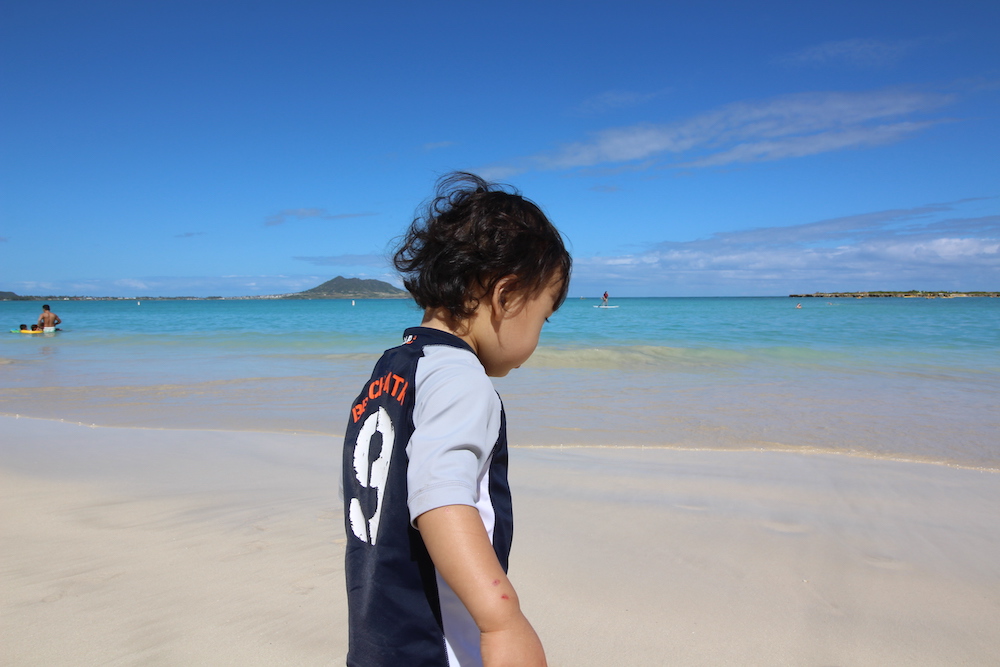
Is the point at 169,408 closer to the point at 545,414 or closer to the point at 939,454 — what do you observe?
the point at 545,414

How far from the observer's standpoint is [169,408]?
6941mm

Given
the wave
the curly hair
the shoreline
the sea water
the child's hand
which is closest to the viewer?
the child's hand

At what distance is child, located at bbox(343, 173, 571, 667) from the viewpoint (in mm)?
843

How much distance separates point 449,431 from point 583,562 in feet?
7.28

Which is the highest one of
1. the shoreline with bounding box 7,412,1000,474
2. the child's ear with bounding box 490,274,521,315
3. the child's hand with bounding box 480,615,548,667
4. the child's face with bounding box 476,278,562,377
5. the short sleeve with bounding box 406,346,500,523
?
the child's ear with bounding box 490,274,521,315

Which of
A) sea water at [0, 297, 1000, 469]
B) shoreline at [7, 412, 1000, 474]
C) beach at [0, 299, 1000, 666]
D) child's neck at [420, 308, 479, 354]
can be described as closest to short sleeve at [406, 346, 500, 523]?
child's neck at [420, 308, 479, 354]

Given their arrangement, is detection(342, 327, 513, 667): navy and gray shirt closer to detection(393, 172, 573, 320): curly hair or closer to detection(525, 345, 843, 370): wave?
detection(393, 172, 573, 320): curly hair

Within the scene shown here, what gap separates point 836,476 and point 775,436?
1339mm

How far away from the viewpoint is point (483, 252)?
1128 mm

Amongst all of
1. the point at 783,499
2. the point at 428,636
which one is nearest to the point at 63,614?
the point at 428,636

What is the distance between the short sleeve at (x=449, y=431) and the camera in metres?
0.84

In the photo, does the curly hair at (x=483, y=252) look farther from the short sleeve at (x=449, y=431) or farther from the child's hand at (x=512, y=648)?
the child's hand at (x=512, y=648)

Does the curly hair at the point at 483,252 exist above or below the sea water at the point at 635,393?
above

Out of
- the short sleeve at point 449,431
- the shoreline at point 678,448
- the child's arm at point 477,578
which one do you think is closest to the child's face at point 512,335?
the short sleeve at point 449,431
